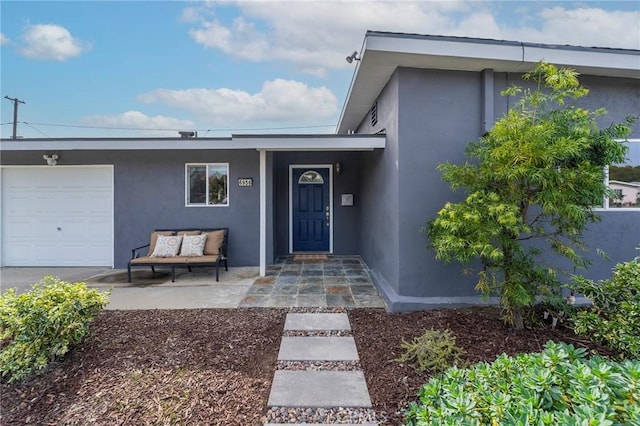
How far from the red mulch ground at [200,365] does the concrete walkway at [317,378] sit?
10cm

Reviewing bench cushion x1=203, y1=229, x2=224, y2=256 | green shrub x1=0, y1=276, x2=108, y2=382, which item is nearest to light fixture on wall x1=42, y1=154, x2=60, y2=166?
bench cushion x1=203, y1=229, x2=224, y2=256

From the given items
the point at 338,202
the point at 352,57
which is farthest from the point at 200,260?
the point at 352,57

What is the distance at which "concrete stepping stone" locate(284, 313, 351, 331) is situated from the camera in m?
3.73

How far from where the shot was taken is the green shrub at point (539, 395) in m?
1.30

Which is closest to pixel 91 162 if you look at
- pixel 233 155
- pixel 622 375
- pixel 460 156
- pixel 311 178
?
pixel 233 155

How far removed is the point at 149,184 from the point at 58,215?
2.20 m

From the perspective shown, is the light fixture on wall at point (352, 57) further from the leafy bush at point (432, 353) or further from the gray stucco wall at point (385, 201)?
the leafy bush at point (432, 353)

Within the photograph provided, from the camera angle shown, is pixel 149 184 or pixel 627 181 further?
pixel 149 184

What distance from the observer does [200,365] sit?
285 cm

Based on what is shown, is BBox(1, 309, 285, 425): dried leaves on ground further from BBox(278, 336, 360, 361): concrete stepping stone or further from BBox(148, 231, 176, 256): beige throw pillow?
BBox(148, 231, 176, 256): beige throw pillow

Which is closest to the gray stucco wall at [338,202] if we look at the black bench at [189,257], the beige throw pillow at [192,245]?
the black bench at [189,257]

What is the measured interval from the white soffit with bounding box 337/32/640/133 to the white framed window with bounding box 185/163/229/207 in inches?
154

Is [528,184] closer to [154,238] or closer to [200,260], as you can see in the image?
[200,260]

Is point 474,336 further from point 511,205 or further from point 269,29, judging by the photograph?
point 269,29
